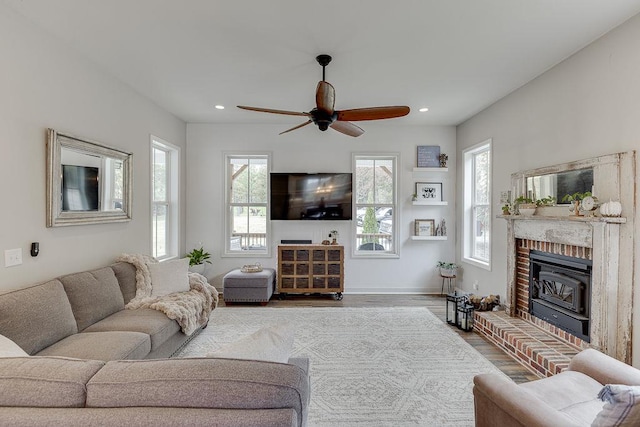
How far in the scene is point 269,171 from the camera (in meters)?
5.38

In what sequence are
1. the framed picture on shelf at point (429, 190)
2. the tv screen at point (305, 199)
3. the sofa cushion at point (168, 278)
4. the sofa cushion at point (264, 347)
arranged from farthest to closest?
1. the framed picture on shelf at point (429, 190)
2. the tv screen at point (305, 199)
3. the sofa cushion at point (168, 278)
4. the sofa cushion at point (264, 347)

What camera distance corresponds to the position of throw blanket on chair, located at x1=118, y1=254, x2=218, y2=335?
291 centimetres

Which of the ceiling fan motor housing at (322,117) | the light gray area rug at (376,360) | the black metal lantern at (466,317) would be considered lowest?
the light gray area rug at (376,360)

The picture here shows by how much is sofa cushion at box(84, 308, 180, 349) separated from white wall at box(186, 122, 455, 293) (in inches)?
100

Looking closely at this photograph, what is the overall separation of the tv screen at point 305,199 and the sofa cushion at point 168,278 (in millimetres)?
2069

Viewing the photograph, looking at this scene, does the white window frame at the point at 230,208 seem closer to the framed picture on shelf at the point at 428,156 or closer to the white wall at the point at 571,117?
the framed picture on shelf at the point at 428,156

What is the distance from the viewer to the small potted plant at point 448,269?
16.8ft

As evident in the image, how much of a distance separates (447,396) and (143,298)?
281 centimetres

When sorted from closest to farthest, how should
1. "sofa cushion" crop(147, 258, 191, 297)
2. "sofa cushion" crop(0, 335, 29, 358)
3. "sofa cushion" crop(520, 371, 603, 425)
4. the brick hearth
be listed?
"sofa cushion" crop(0, 335, 29, 358) < "sofa cushion" crop(520, 371, 603, 425) < the brick hearth < "sofa cushion" crop(147, 258, 191, 297)

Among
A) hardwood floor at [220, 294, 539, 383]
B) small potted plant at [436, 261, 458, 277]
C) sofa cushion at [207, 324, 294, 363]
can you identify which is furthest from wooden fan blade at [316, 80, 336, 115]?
small potted plant at [436, 261, 458, 277]

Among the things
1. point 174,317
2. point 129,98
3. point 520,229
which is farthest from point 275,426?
point 129,98

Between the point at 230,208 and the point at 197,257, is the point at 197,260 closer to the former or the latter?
the point at 197,257

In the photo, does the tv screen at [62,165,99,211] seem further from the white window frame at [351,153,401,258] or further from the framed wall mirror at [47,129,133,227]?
the white window frame at [351,153,401,258]

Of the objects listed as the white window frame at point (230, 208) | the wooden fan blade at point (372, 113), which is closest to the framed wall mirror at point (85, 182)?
the white window frame at point (230, 208)
